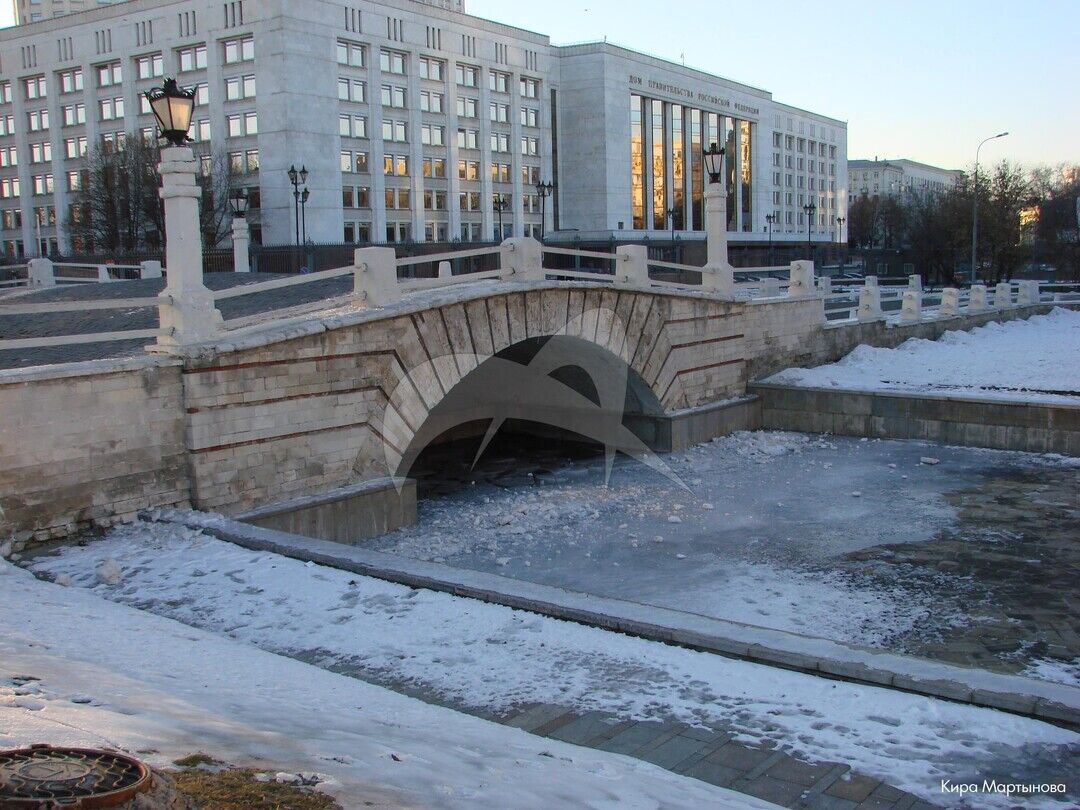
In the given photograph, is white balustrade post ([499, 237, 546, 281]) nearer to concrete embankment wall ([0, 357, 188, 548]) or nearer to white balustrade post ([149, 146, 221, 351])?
white balustrade post ([149, 146, 221, 351])

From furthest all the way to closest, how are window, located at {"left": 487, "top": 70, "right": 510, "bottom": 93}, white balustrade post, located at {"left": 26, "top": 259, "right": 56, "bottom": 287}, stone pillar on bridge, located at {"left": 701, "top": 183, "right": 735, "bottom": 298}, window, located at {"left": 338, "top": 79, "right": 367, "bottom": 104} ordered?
window, located at {"left": 487, "top": 70, "right": 510, "bottom": 93}, window, located at {"left": 338, "top": 79, "right": 367, "bottom": 104}, white balustrade post, located at {"left": 26, "top": 259, "right": 56, "bottom": 287}, stone pillar on bridge, located at {"left": 701, "top": 183, "right": 735, "bottom": 298}

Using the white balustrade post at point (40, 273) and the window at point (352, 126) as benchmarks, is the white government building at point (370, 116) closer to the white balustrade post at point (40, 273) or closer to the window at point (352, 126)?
the window at point (352, 126)

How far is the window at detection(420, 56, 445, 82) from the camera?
58.5 meters

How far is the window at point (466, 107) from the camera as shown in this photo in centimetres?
6122

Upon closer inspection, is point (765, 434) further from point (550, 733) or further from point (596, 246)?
point (596, 246)

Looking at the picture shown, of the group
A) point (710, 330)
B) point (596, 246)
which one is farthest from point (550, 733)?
point (596, 246)

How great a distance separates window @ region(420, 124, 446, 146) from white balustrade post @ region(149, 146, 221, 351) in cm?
4994

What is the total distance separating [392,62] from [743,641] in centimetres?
5535

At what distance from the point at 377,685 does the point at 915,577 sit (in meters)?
7.10

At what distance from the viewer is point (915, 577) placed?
36.4 ft

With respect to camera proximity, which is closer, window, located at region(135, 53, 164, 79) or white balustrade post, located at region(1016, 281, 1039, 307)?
white balustrade post, located at region(1016, 281, 1039, 307)

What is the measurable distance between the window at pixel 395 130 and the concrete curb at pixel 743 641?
5070 cm

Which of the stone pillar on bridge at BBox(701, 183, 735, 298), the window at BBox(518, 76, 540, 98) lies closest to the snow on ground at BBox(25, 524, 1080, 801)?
the stone pillar on bridge at BBox(701, 183, 735, 298)

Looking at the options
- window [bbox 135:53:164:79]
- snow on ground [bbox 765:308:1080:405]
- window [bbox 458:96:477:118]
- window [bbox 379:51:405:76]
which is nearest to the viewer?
snow on ground [bbox 765:308:1080:405]
